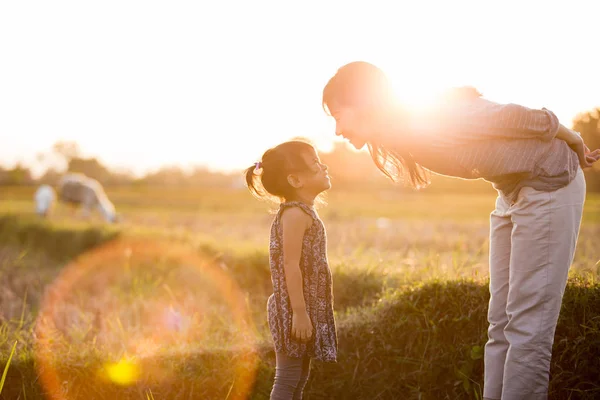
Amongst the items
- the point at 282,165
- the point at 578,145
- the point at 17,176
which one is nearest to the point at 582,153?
the point at 578,145

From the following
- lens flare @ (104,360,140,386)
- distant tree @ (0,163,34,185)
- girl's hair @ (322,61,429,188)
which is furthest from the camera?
distant tree @ (0,163,34,185)

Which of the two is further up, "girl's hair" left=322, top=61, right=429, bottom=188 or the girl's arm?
"girl's hair" left=322, top=61, right=429, bottom=188

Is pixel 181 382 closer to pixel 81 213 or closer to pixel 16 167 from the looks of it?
pixel 81 213

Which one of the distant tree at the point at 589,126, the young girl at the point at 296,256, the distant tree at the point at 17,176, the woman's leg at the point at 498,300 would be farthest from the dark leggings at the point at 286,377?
the distant tree at the point at 17,176

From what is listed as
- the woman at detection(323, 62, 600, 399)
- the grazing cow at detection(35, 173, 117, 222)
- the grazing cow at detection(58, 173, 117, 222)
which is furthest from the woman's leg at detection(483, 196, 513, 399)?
the grazing cow at detection(58, 173, 117, 222)

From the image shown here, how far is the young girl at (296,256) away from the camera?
8.20ft

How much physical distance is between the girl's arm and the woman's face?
44 cm

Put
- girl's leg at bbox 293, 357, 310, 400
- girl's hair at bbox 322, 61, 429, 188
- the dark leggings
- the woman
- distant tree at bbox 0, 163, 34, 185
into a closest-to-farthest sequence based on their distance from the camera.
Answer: the woman, girl's hair at bbox 322, 61, 429, 188, the dark leggings, girl's leg at bbox 293, 357, 310, 400, distant tree at bbox 0, 163, 34, 185

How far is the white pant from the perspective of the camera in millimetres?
2172

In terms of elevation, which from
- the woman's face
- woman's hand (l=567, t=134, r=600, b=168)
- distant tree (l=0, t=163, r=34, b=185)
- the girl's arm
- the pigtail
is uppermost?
the woman's face

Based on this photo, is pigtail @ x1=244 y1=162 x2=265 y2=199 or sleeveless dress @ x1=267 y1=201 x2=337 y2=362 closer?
sleeveless dress @ x1=267 y1=201 x2=337 y2=362

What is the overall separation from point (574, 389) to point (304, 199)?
1879 mm

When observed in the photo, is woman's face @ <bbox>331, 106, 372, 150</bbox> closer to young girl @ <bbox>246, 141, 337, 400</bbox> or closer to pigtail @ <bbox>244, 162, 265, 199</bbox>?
young girl @ <bbox>246, 141, 337, 400</bbox>

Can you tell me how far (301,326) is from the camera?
2402 mm
